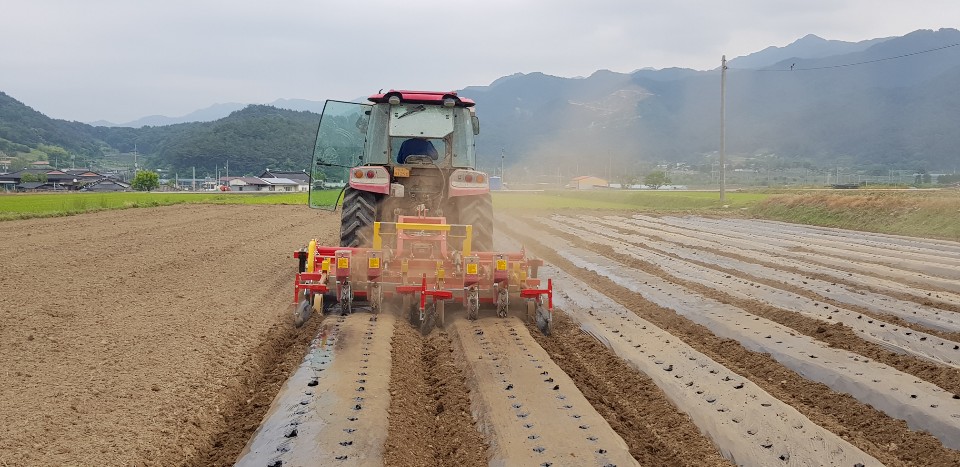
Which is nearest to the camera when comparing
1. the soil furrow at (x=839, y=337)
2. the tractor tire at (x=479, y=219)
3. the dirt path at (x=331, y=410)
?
the dirt path at (x=331, y=410)

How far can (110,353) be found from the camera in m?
6.46

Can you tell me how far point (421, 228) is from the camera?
29.2 feet

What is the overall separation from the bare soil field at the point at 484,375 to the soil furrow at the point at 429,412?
0.07ft

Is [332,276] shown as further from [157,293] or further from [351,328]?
[157,293]

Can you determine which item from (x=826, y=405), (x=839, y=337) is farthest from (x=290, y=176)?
(x=826, y=405)

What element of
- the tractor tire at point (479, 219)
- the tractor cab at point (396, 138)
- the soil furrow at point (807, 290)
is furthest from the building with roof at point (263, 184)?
the tractor tire at point (479, 219)

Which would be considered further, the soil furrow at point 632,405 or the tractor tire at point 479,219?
the tractor tire at point 479,219

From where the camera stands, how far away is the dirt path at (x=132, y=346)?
4.55m

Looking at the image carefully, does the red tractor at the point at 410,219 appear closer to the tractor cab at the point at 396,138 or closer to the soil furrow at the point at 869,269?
the tractor cab at the point at 396,138

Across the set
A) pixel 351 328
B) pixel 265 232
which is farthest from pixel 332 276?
pixel 265 232

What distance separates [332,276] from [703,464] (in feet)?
16.5

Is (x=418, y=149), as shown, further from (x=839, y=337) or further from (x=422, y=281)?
(x=839, y=337)

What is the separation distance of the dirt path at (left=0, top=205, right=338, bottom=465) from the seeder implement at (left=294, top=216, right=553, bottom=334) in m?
0.68

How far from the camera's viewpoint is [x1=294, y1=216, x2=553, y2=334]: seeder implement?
830 cm
